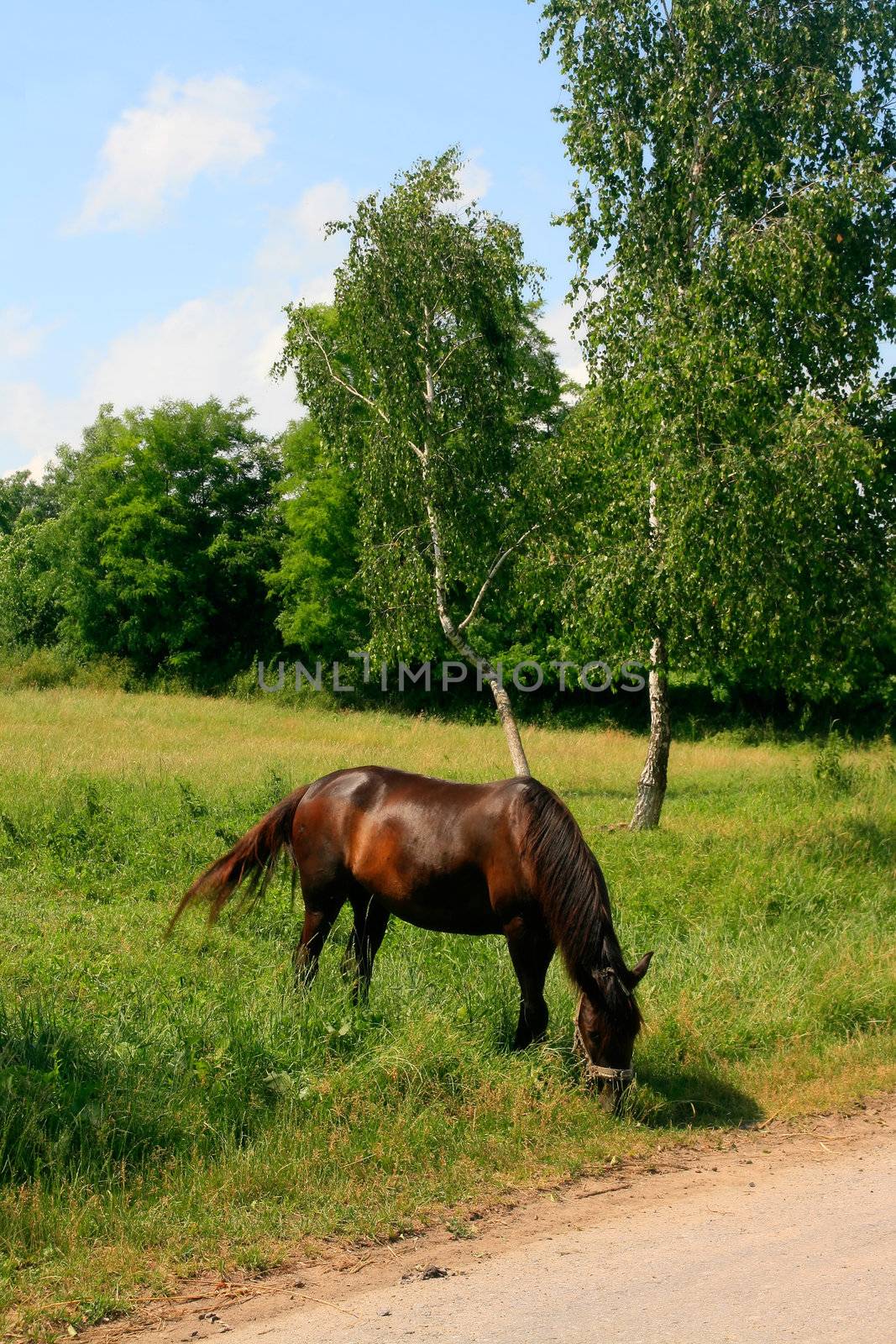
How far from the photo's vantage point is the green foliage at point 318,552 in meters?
36.1

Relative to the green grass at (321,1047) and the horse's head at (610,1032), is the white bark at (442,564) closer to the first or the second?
the green grass at (321,1047)

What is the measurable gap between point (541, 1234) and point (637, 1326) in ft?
3.10

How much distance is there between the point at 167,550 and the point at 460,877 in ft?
125

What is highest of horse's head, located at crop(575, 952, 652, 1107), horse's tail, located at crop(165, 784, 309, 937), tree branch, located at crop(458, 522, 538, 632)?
tree branch, located at crop(458, 522, 538, 632)

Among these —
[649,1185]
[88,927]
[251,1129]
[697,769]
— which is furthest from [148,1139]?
[697,769]

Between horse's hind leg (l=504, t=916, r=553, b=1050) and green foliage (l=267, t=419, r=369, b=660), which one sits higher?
green foliage (l=267, t=419, r=369, b=660)

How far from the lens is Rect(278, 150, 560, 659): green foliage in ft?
58.0

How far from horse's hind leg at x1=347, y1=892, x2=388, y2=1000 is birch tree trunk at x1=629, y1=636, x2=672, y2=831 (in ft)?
26.1

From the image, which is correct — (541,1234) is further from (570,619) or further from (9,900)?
(570,619)

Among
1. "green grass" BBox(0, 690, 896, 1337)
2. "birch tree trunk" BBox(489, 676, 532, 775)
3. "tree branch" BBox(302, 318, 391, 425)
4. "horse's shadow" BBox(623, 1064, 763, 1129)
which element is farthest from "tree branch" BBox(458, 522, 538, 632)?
"horse's shadow" BBox(623, 1064, 763, 1129)

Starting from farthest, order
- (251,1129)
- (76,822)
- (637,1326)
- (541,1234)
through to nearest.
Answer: (76,822) → (251,1129) → (541,1234) → (637,1326)

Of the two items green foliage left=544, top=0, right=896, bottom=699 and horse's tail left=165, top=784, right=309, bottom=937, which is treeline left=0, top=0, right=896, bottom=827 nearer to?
green foliage left=544, top=0, right=896, bottom=699

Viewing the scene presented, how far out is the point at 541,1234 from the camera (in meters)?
4.59

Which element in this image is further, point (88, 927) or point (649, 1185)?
point (88, 927)
